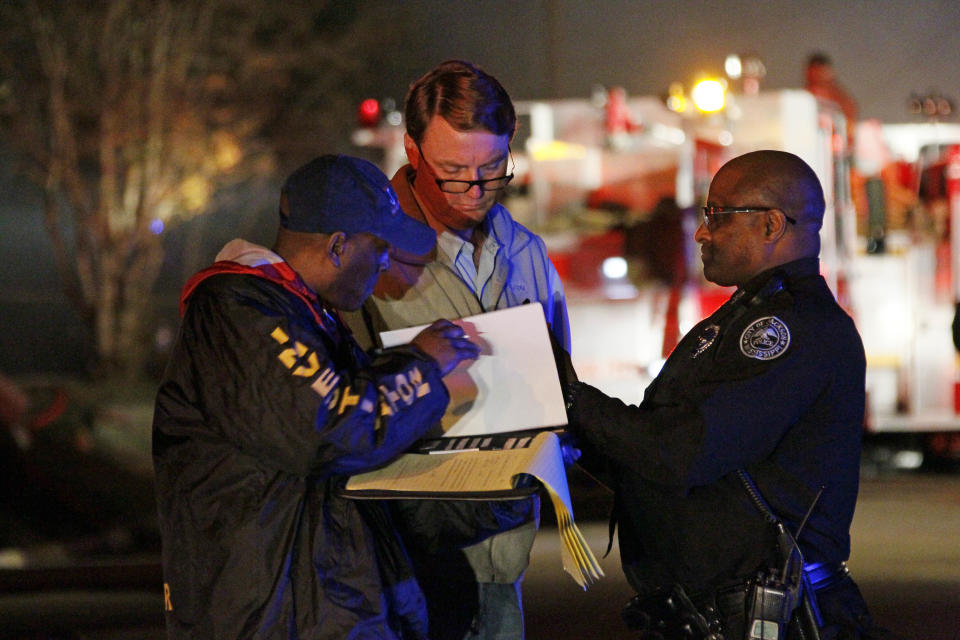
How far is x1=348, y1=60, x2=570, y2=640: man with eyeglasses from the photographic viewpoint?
302 cm

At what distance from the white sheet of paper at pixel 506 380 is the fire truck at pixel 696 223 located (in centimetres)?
646

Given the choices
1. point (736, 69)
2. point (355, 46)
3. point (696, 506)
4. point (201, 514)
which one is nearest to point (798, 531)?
point (696, 506)

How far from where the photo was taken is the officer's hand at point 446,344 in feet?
8.70

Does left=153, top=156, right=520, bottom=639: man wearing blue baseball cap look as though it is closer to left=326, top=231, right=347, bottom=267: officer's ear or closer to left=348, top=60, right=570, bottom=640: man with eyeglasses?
left=326, top=231, right=347, bottom=267: officer's ear

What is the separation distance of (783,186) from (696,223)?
6515 millimetres

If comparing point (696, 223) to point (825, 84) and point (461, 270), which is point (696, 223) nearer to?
point (825, 84)

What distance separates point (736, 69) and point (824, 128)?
3.32 ft

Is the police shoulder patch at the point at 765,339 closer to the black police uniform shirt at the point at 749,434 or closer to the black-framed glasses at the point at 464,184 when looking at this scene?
the black police uniform shirt at the point at 749,434

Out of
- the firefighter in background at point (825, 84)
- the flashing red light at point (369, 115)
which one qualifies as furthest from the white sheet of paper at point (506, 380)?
the firefighter in background at point (825, 84)

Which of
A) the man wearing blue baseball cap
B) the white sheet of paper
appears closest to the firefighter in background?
the white sheet of paper

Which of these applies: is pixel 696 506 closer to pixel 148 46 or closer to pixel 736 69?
pixel 736 69

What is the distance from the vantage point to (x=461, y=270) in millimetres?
3203

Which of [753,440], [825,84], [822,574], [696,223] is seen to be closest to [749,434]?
[753,440]

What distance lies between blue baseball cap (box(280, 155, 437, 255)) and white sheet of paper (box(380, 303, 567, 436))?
0.29 metres
